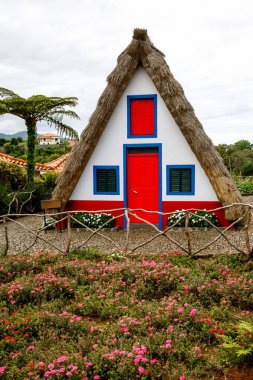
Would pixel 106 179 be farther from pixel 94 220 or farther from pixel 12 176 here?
pixel 12 176

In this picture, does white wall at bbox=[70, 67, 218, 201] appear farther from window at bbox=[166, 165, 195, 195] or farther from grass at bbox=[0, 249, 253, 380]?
grass at bbox=[0, 249, 253, 380]

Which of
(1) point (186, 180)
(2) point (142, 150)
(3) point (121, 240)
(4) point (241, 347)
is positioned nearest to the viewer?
(4) point (241, 347)

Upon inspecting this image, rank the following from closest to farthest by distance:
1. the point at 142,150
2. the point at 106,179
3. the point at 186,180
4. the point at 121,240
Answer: the point at 121,240 → the point at 186,180 → the point at 142,150 → the point at 106,179

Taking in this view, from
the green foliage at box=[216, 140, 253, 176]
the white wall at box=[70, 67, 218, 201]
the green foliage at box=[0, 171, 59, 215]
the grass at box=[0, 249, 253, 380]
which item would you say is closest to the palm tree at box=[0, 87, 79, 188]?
the green foliage at box=[0, 171, 59, 215]

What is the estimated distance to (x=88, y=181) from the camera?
484 inches

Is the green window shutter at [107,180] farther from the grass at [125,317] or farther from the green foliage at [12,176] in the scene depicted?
the green foliage at [12,176]

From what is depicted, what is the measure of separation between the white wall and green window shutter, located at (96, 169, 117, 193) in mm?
218

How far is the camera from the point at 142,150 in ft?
39.4

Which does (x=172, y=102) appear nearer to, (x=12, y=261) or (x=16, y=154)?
(x=12, y=261)

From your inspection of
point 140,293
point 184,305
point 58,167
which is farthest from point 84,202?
point 58,167

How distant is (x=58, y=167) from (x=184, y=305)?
19.3 m

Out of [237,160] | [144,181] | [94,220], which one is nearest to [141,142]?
[144,181]

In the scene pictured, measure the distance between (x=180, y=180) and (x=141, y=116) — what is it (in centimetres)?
228

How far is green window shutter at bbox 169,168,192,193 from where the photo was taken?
11656 millimetres
